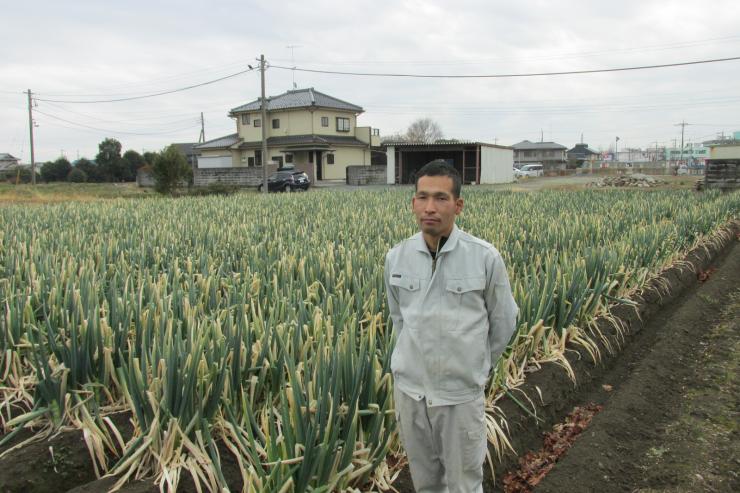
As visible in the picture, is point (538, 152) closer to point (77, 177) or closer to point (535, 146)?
point (535, 146)

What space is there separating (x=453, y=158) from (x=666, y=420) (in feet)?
109

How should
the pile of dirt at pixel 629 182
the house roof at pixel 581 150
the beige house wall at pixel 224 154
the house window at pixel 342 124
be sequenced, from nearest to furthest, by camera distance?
the pile of dirt at pixel 629 182
the beige house wall at pixel 224 154
the house window at pixel 342 124
the house roof at pixel 581 150

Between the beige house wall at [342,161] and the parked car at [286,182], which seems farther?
the beige house wall at [342,161]

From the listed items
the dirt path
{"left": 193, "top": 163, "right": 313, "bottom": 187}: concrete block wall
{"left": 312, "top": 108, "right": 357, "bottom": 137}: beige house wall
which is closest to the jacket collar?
the dirt path

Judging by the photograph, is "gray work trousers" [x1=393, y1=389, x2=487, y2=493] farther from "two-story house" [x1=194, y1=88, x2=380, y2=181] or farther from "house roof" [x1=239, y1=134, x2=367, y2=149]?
"house roof" [x1=239, y1=134, x2=367, y2=149]

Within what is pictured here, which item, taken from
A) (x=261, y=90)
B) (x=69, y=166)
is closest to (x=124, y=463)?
(x=261, y=90)

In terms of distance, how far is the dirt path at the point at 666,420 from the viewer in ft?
9.43

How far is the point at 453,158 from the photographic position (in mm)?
35844

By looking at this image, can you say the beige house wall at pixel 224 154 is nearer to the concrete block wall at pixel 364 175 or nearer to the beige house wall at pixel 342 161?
the beige house wall at pixel 342 161

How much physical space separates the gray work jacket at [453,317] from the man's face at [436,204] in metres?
0.07

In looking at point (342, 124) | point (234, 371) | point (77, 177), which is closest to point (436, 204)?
point (234, 371)

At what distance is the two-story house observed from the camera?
3959cm

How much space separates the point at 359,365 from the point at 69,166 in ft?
153

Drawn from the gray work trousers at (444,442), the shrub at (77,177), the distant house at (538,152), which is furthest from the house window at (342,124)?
the distant house at (538,152)
